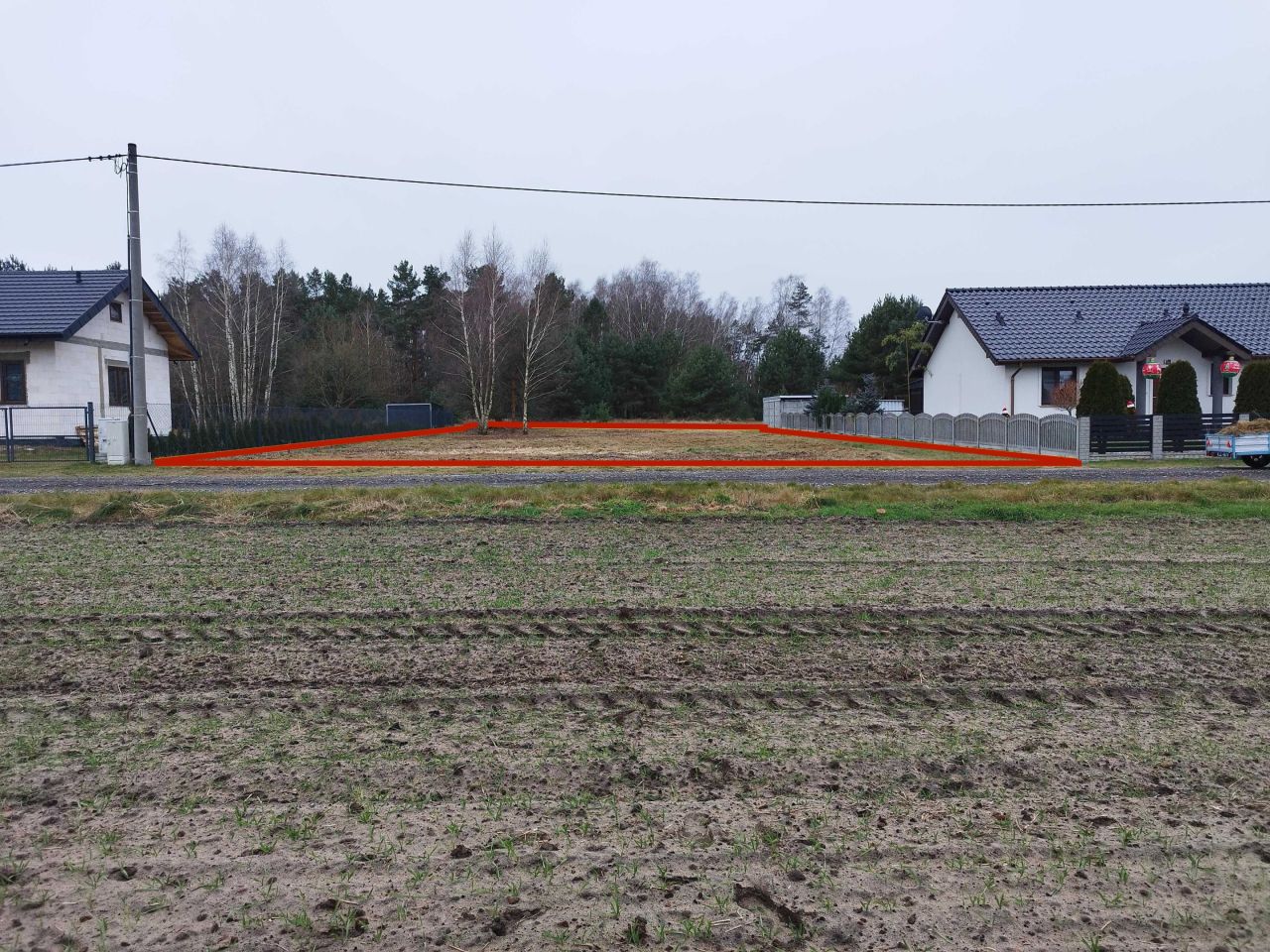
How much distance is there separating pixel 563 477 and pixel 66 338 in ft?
64.6

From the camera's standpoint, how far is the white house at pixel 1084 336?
34688 mm

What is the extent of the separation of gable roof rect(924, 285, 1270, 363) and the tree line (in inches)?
321

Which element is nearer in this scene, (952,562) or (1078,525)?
(952,562)

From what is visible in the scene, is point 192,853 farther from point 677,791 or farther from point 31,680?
point 31,680

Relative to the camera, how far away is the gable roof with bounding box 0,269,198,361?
29.4m

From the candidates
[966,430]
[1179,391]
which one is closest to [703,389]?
[966,430]

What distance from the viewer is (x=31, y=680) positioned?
17.9ft

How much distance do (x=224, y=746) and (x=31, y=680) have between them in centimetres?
189

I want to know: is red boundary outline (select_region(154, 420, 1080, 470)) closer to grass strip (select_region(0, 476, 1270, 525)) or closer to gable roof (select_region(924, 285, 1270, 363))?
gable roof (select_region(924, 285, 1270, 363))

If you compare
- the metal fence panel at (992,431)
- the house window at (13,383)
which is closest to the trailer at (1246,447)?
the metal fence panel at (992,431)

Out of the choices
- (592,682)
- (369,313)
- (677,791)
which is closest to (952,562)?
(592,682)

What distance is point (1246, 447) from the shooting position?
21109 mm

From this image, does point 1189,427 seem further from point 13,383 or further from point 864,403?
point 13,383

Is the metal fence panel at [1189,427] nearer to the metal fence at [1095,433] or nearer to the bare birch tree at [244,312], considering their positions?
the metal fence at [1095,433]
